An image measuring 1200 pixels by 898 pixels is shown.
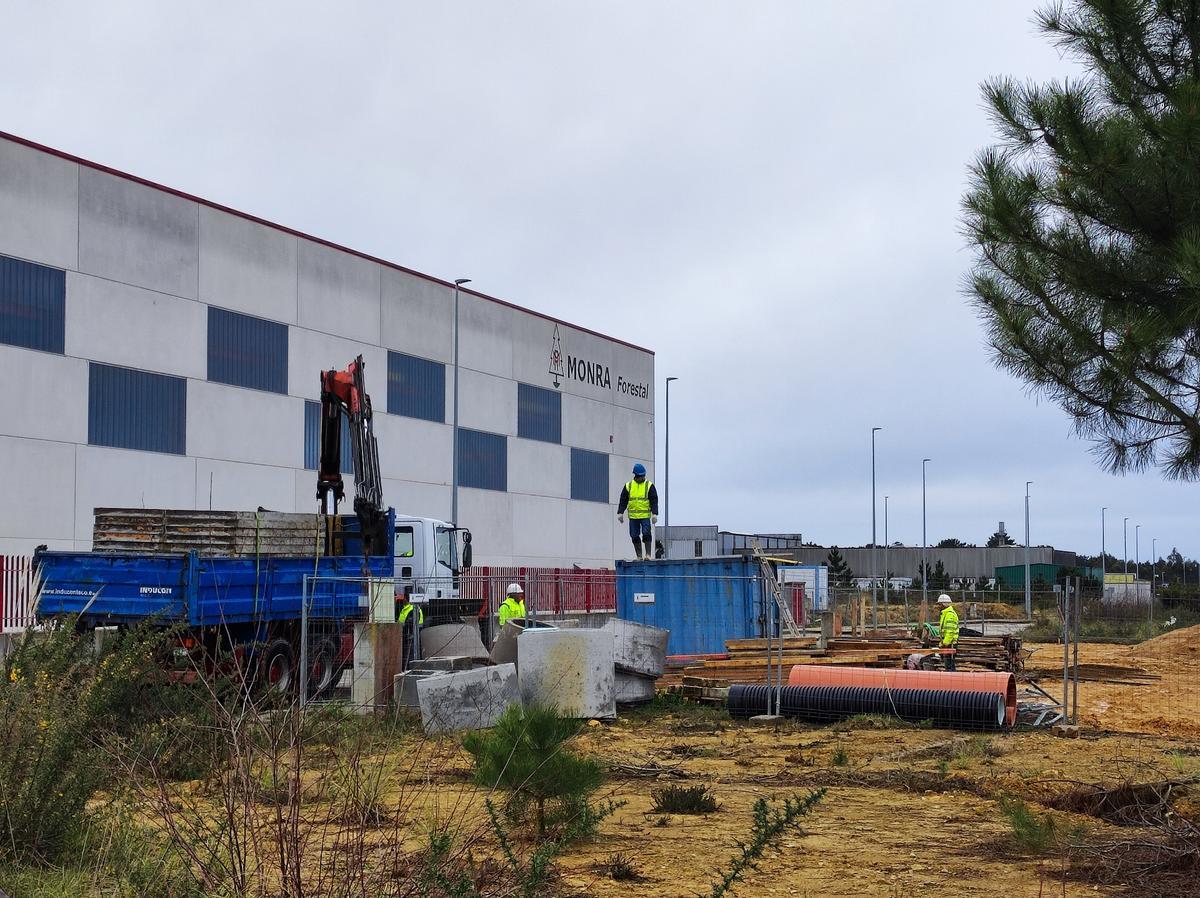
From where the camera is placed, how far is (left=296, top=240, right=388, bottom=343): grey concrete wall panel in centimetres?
3934

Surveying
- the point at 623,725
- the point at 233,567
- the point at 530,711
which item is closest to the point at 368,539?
the point at 233,567

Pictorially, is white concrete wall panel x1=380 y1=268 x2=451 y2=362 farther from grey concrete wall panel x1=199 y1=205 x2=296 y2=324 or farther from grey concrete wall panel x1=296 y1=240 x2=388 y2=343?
grey concrete wall panel x1=199 y1=205 x2=296 y2=324

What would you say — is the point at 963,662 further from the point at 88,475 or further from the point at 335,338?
the point at 335,338

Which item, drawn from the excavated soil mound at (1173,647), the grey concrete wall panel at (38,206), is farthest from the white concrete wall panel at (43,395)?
the excavated soil mound at (1173,647)

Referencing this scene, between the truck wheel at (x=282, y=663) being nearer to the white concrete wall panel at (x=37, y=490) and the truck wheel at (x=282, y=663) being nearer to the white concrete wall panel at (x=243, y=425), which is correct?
the white concrete wall panel at (x=37, y=490)

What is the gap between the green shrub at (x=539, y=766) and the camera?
8906 mm

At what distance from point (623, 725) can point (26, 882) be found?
11.0 m

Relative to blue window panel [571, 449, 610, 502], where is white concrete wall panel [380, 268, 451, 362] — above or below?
above

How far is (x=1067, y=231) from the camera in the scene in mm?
9453

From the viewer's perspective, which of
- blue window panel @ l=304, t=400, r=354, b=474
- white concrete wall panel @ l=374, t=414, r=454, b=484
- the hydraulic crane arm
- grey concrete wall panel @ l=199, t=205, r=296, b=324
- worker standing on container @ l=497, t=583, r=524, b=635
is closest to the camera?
worker standing on container @ l=497, t=583, r=524, b=635

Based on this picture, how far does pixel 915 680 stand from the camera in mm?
17391

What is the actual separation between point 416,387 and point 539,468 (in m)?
7.96

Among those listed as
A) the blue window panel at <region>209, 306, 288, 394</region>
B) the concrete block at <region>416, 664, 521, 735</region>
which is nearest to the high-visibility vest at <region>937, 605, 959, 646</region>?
the concrete block at <region>416, 664, 521, 735</region>

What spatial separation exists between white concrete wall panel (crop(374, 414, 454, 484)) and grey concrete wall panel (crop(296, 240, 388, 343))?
1.30 m
